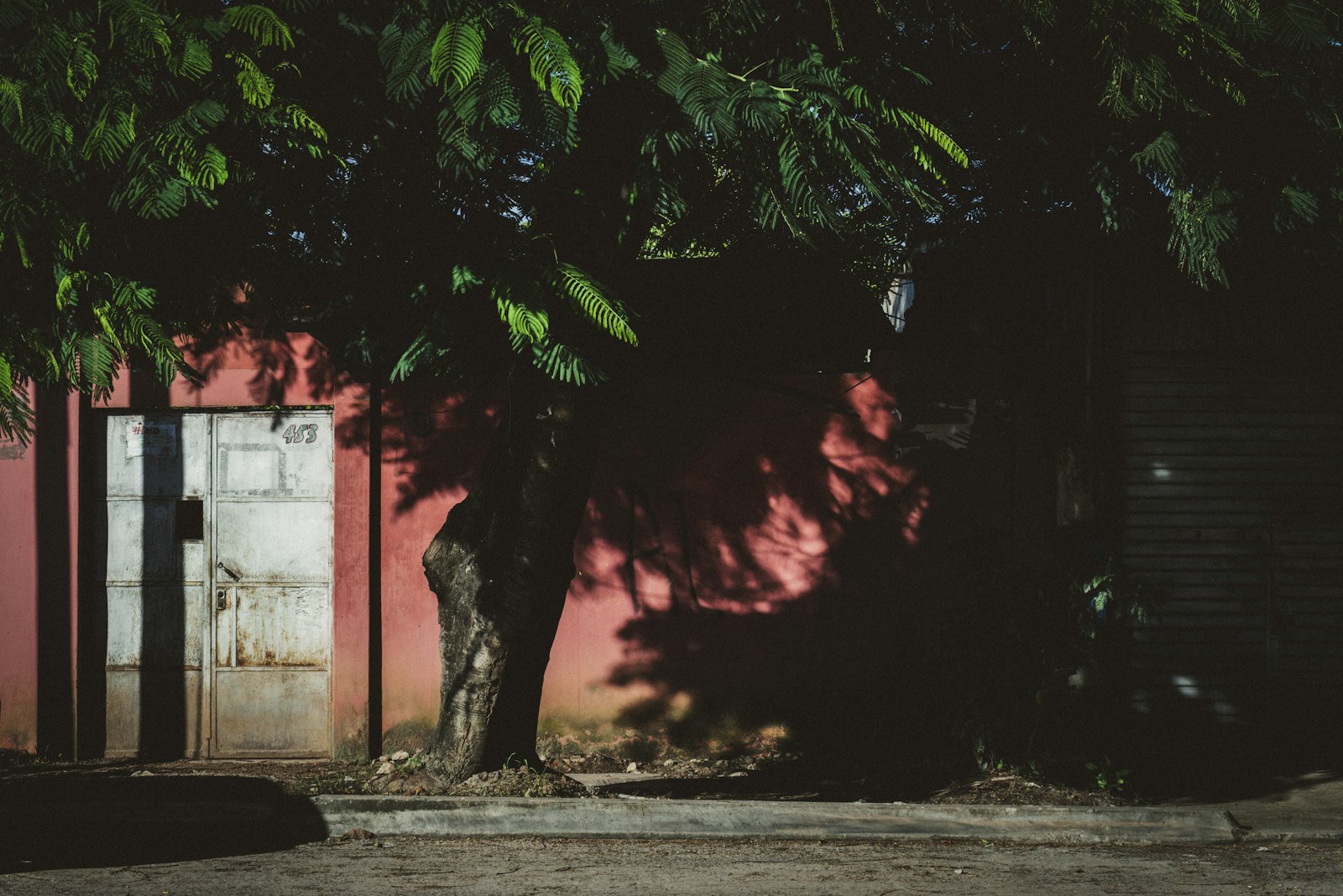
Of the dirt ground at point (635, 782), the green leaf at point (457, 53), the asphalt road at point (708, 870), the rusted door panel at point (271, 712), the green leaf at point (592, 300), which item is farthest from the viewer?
the rusted door panel at point (271, 712)

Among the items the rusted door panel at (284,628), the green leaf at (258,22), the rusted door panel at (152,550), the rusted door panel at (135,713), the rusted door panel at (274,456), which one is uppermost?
the green leaf at (258,22)

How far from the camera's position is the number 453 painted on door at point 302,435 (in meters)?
7.24

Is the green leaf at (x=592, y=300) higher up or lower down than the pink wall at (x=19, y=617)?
higher up

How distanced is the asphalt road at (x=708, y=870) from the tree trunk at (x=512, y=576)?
0.62 m

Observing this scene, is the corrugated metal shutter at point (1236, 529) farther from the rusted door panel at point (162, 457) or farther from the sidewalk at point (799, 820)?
the rusted door panel at point (162, 457)

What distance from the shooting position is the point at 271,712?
7203 millimetres

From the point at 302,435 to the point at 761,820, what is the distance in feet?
13.2

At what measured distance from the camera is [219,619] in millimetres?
7246

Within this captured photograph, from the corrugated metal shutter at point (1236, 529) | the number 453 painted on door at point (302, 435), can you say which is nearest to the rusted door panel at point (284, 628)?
the number 453 painted on door at point (302, 435)

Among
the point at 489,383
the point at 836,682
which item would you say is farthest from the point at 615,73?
the point at 836,682

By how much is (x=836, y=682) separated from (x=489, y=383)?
2998mm

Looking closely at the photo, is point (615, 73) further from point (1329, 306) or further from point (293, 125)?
point (1329, 306)

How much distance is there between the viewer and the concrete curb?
513 centimetres

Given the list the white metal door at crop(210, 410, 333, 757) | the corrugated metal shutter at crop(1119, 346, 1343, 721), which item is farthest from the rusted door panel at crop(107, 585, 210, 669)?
the corrugated metal shutter at crop(1119, 346, 1343, 721)
